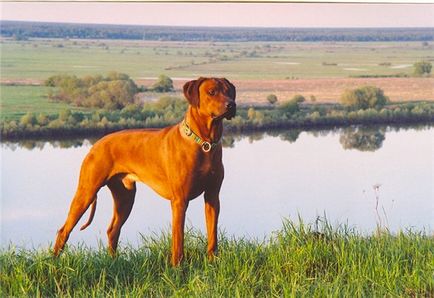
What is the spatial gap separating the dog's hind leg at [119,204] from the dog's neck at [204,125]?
82 cm

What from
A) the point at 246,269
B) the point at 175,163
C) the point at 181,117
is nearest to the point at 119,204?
the point at 175,163

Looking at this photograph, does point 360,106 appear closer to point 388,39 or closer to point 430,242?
point 388,39

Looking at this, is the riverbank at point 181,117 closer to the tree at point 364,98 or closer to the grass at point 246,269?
the tree at point 364,98

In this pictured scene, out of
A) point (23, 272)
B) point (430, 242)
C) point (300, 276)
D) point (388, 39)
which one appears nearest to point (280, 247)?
point (300, 276)

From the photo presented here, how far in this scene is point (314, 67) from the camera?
1018 centimetres


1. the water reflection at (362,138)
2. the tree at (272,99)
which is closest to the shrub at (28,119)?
the tree at (272,99)

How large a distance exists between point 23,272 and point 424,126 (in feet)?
13.1

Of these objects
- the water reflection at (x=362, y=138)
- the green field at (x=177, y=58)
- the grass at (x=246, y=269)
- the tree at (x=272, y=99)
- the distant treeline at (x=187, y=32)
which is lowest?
the grass at (x=246, y=269)

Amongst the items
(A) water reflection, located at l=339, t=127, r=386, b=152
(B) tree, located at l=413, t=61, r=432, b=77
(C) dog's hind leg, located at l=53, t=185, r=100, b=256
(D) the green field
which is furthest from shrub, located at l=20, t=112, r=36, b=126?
(B) tree, located at l=413, t=61, r=432, b=77

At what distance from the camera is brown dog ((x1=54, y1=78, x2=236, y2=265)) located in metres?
7.45

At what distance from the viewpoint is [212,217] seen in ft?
25.9

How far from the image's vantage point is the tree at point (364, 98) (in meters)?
10.2

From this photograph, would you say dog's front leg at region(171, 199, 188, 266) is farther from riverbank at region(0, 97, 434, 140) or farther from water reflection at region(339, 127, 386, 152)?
water reflection at region(339, 127, 386, 152)

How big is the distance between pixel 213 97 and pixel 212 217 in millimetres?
983
